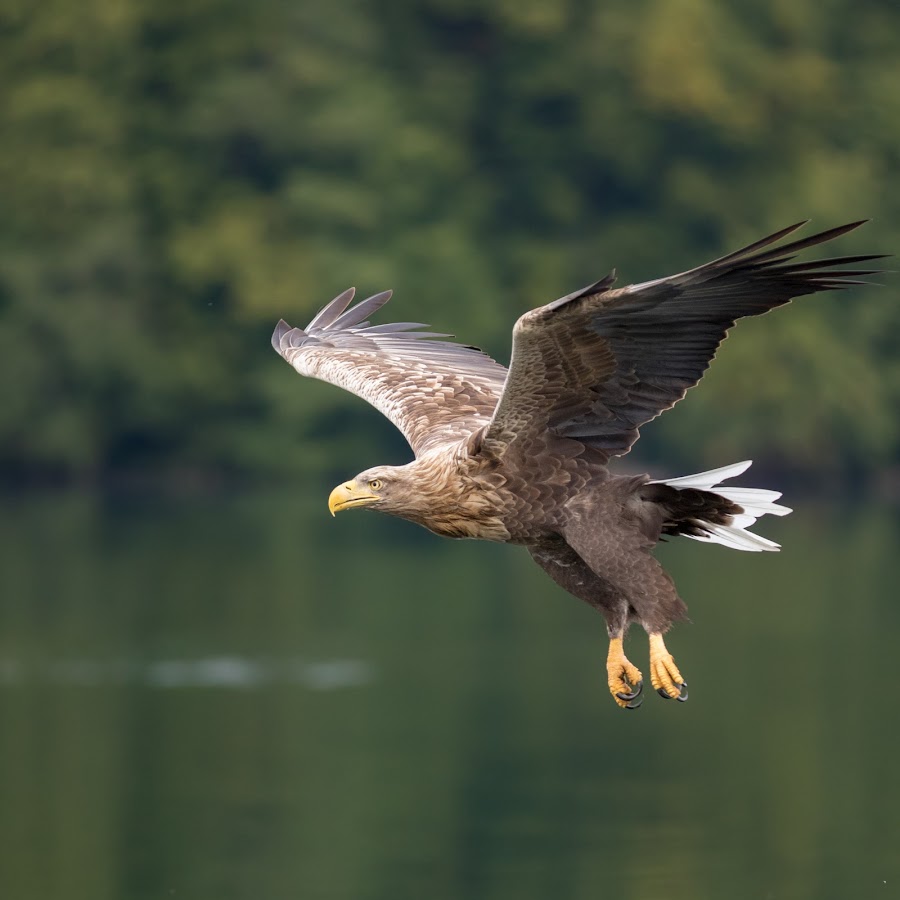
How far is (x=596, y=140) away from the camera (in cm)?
4434

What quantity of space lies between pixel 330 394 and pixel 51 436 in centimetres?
535

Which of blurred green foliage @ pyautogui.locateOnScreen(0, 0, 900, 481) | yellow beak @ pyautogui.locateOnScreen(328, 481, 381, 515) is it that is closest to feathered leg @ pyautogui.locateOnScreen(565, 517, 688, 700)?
yellow beak @ pyautogui.locateOnScreen(328, 481, 381, 515)

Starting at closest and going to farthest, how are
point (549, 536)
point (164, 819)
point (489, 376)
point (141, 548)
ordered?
1. point (549, 536)
2. point (489, 376)
3. point (164, 819)
4. point (141, 548)

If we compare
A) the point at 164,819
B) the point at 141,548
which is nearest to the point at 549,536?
the point at 164,819

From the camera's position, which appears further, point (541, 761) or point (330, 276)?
point (330, 276)

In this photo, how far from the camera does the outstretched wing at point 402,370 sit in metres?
10.1

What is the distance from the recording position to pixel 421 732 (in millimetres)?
21297

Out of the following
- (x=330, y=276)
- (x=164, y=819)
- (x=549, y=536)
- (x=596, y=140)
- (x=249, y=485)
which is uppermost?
(x=596, y=140)

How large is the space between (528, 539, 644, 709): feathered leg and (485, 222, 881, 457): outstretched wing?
1.73 ft

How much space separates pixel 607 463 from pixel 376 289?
31402 millimetres

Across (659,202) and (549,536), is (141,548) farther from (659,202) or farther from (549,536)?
(549,536)

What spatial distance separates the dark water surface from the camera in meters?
16.0

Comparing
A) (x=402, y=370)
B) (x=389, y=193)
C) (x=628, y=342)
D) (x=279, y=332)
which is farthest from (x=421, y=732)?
(x=389, y=193)

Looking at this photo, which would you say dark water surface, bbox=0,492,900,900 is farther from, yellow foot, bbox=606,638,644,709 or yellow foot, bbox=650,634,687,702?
yellow foot, bbox=650,634,687,702
